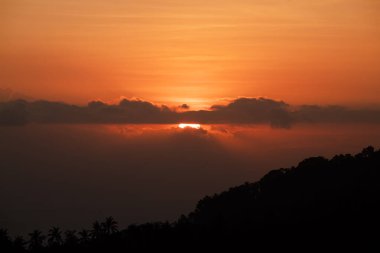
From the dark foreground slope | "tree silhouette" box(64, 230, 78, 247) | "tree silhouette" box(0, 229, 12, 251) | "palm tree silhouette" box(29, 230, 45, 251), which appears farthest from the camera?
"palm tree silhouette" box(29, 230, 45, 251)

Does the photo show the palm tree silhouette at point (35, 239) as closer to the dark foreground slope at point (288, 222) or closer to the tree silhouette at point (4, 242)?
the dark foreground slope at point (288, 222)

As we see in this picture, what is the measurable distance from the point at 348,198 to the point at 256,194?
140ft

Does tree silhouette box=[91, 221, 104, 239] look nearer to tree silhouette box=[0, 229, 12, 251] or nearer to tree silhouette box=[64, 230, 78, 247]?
tree silhouette box=[64, 230, 78, 247]

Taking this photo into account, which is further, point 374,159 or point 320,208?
point 374,159

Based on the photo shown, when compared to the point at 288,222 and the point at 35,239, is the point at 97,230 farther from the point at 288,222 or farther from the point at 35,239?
the point at 288,222

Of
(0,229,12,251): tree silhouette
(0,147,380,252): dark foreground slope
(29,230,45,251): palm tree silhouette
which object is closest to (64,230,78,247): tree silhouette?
(0,147,380,252): dark foreground slope

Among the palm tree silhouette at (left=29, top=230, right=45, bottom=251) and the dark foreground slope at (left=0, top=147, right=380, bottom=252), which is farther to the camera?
the palm tree silhouette at (left=29, top=230, right=45, bottom=251)

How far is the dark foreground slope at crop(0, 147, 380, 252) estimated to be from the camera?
259 feet

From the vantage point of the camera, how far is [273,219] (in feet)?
326

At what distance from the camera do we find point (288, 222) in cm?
9181

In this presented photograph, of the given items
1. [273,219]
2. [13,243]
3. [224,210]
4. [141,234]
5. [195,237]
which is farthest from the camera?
[224,210]

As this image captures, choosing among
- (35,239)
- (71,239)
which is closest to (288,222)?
(71,239)

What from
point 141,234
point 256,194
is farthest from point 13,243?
point 256,194

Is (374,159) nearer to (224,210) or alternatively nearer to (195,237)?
(224,210)
